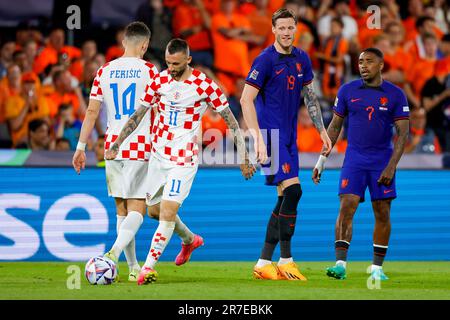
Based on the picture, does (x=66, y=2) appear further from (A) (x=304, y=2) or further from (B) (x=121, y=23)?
(A) (x=304, y=2)

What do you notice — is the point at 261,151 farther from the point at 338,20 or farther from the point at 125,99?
the point at 338,20

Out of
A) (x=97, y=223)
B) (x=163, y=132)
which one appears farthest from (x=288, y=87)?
(x=97, y=223)

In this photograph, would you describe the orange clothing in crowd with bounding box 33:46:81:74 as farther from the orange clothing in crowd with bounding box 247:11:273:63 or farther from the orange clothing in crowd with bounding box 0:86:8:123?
the orange clothing in crowd with bounding box 247:11:273:63

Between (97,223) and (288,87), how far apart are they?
3.72 metres

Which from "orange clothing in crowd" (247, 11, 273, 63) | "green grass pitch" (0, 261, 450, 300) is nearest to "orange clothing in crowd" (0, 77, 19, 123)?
"green grass pitch" (0, 261, 450, 300)

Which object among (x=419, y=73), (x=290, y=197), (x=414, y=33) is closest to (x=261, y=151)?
(x=290, y=197)

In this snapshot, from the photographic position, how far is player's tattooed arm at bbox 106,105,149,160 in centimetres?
960

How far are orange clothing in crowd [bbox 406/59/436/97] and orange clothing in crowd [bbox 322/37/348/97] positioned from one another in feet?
3.54

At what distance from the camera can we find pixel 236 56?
54.1 feet

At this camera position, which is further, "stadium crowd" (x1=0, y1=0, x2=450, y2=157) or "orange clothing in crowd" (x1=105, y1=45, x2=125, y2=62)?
"orange clothing in crowd" (x1=105, y1=45, x2=125, y2=62)

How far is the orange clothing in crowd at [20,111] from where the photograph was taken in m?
15.1

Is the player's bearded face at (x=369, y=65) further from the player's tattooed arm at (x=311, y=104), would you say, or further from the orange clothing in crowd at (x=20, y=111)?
the orange clothing in crowd at (x=20, y=111)

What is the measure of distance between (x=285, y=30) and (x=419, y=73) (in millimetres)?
7071

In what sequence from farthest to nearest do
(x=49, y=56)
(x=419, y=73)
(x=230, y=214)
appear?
(x=419, y=73), (x=49, y=56), (x=230, y=214)
